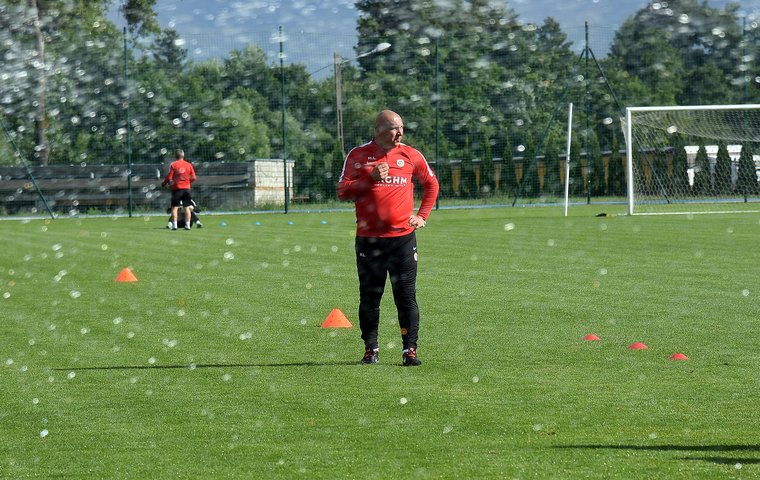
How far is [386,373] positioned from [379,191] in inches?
48.8

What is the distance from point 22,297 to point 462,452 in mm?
8410

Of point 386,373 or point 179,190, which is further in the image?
point 179,190

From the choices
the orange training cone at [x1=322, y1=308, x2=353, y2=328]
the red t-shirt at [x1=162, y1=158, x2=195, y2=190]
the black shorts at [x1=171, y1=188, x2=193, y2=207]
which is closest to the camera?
the orange training cone at [x1=322, y1=308, x2=353, y2=328]

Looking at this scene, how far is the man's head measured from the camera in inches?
316

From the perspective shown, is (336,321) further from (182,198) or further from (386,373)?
(182,198)

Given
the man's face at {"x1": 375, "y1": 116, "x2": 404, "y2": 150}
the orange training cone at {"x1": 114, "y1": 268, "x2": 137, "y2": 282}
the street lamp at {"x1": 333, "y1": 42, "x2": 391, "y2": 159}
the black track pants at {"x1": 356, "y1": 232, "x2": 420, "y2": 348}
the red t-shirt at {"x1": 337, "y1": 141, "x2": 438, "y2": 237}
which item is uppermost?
the street lamp at {"x1": 333, "y1": 42, "x2": 391, "y2": 159}

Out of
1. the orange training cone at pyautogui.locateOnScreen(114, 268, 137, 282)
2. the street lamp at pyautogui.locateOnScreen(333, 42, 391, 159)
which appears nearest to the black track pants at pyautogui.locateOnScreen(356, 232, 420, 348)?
the orange training cone at pyautogui.locateOnScreen(114, 268, 137, 282)

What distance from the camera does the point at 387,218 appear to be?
815 centimetres

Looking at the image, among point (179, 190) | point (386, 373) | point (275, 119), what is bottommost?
point (386, 373)

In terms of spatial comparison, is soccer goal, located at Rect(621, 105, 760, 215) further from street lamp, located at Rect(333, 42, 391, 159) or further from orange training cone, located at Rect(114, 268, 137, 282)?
orange training cone, located at Rect(114, 268, 137, 282)

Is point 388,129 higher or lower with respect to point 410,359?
higher

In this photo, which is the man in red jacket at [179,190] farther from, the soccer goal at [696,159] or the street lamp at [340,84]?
the street lamp at [340,84]

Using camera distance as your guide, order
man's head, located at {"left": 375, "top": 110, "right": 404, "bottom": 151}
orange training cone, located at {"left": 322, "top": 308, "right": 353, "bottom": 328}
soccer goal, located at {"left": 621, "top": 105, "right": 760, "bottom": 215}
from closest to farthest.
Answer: man's head, located at {"left": 375, "top": 110, "right": 404, "bottom": 151} < orange training cone, located at {"left": 322, "top": 308, "right": 353, "bottom": 328} < soccer goal, located at {"left": 621, "top": 105, "right": 760, "bottom": 215}

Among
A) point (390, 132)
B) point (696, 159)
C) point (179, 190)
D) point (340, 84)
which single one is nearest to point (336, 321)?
point (390, 132)
